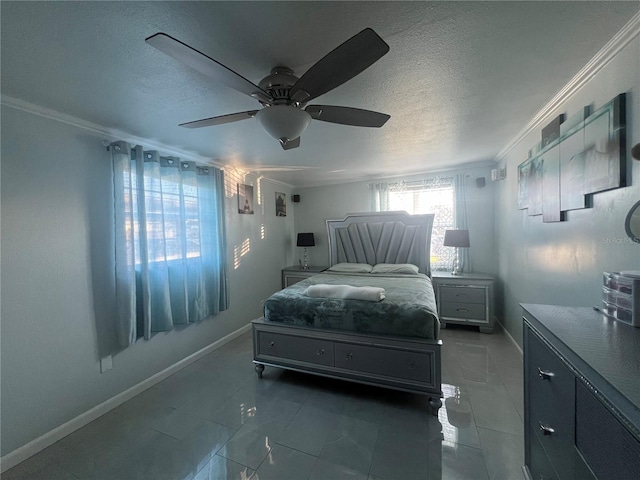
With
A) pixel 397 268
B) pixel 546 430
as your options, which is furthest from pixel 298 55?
pixel 397 268

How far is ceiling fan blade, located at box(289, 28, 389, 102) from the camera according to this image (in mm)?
953

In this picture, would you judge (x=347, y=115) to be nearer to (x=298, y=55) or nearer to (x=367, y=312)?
(x=298, y=55)

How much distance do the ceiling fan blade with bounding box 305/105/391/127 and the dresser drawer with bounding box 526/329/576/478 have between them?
142 centimetres

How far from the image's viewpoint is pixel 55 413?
1825 millimetres

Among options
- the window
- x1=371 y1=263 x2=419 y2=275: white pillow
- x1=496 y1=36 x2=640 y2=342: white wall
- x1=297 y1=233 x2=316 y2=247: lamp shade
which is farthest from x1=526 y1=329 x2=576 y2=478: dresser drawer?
x1=297 y1=233 x2=316 y2=247: lamp shade

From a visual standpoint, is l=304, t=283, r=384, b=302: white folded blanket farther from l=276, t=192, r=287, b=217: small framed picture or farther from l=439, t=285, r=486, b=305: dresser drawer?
l=276, t=192, r=287, b=217: small framed picture

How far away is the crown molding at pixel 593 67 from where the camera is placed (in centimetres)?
123

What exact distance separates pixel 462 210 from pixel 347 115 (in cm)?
309

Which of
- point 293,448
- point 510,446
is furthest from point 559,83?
point 293,448

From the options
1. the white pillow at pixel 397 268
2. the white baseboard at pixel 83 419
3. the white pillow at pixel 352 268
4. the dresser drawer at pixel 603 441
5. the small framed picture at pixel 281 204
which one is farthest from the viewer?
the small framed picture at pixel 281 204

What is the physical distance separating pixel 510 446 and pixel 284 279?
3507 mm

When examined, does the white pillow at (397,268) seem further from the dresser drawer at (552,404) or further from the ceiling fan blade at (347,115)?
the ceiling fan blade at (347,115)

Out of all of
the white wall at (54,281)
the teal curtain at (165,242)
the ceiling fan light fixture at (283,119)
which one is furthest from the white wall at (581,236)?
the white wall at (54,281)

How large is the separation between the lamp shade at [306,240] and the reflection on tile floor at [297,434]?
240 centimetres
